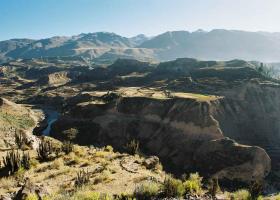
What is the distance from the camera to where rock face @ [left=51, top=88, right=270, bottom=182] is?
71812 mm

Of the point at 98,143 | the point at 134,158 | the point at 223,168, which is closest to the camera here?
the point at 134,158

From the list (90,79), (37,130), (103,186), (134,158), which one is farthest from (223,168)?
(90,79)

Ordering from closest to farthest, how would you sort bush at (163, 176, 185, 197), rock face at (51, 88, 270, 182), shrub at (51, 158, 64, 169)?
bush at (163, 176, 185, 197) → shrub at (51, 158, 64, 169) → rock face at (51, 88, 270, 182)

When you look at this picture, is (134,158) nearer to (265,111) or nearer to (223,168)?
(223,168)

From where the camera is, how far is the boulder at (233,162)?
65.2m

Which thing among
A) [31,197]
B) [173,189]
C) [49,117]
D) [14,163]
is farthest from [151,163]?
[49,117]

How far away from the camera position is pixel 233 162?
6812 cm

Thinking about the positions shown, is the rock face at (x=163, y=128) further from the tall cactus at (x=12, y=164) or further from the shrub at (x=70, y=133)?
the tall cactus at (x=12, y=164)

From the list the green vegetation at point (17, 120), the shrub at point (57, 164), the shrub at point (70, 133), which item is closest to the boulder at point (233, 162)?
the shrub at point (70, 133)

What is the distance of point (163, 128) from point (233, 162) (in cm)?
2385

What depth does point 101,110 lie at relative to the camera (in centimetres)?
10012

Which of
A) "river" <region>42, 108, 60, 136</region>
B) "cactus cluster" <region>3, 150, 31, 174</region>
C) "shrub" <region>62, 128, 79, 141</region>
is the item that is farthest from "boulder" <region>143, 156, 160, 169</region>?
"river" <region>42, 108, 60, 136</region>

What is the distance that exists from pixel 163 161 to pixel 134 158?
1745 inches

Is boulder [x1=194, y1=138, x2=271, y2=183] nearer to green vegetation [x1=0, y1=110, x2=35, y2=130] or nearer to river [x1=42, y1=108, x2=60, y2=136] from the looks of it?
river [x1=42, y1=108, x2=60, y2=136]
